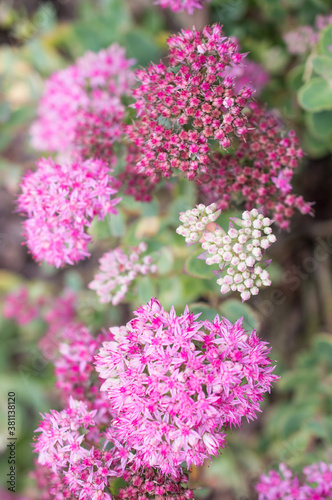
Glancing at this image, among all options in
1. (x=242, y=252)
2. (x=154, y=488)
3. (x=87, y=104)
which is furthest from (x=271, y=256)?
(x=154, y=488)

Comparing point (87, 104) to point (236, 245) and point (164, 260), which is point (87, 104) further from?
point (236, 245)

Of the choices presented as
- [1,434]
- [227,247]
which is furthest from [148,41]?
[1,434]

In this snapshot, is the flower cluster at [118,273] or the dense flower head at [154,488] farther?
the flower cluster at [118,273]

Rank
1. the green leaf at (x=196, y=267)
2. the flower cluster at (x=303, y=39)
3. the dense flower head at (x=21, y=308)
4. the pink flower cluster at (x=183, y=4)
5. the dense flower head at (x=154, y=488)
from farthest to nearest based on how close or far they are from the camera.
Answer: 1. the dense flower head at (x=21, y=308)
2. the flower cluster at (x=303, y=39)
3. the pink flower cluster at (x=183, y=4)
4. the green leaf at (x=196, y=267)
5. the dense flower head at (x=154, y=488)

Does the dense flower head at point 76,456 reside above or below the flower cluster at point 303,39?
below

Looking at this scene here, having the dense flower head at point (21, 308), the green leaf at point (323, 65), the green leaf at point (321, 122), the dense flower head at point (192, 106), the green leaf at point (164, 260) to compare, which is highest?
the green leaf at point (323, 65)

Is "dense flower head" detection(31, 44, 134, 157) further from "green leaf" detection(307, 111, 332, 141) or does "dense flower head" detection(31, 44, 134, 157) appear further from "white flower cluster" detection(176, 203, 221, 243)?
"green leaf" detection(307, 111, 332, 141)

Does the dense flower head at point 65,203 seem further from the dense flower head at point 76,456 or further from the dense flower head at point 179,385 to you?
the dense flower head at point 76,456

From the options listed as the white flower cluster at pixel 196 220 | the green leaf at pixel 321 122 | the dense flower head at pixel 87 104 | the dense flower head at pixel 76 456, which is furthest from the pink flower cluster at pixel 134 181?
the green leaf at pixel 321 122
